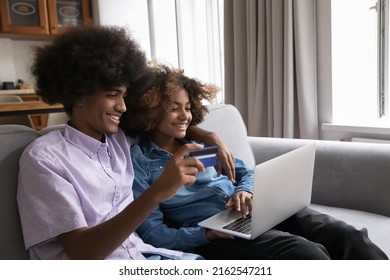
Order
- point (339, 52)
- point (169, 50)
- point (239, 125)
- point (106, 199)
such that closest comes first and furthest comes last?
point (106, 199), point (239, 125), point (339, 52), point (169, 50)

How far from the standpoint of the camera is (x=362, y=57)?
2152 millimetres

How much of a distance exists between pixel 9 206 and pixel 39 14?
130 inches

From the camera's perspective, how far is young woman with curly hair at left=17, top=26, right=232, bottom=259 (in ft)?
2.50

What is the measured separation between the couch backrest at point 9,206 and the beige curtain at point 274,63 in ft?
5.29

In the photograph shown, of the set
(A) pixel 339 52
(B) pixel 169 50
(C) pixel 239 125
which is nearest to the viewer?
(C) pixel 239 125

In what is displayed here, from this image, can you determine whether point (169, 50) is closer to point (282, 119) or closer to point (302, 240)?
point (282, 119)

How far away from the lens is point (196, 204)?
1.11 metres

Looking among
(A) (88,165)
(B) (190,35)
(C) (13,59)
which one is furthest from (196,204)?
(C) (13,59)

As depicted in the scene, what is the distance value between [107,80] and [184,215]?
1.48 feet

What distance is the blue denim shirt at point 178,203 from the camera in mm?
1006

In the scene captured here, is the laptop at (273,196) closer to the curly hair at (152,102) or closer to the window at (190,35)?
the curly hair at (152,102)

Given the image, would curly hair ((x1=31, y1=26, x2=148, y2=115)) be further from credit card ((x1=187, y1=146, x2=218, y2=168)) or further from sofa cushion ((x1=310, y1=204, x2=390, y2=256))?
sofa cushion ((x1=310, y1=204, x2=390, y2=256))

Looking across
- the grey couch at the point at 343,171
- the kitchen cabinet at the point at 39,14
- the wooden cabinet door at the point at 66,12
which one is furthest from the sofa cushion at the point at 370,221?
the wooden cabinet door at the point at 66,12

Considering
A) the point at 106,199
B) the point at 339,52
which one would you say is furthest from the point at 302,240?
the point at 339,52
